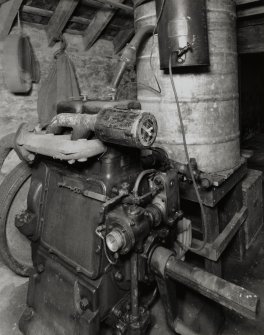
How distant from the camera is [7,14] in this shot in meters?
2.84

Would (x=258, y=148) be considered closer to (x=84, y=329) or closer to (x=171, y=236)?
(x=171, y=236)

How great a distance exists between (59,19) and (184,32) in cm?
201

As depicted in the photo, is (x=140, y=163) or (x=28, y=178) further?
(x=28, y=178)

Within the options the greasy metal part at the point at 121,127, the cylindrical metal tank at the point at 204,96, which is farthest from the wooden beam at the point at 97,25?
the greasy metal part at the point at 121,127

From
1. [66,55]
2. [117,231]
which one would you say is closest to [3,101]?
[66,55]

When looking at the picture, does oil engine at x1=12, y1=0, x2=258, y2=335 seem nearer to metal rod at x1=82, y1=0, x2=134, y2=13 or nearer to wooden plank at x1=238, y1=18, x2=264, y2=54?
metal rod at x1=82, y1=0, x2=134, y2=13

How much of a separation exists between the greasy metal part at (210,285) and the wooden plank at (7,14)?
2.71 metres

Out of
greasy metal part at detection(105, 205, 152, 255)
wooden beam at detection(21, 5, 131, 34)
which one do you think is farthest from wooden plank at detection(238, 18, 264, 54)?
greasy metal part at detection(105, 205, 152, 255)

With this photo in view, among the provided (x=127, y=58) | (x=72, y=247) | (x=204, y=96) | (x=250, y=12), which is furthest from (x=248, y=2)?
(x=72, y=247)

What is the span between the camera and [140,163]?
164 cm

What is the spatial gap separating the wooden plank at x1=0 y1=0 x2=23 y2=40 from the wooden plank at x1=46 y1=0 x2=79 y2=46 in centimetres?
48

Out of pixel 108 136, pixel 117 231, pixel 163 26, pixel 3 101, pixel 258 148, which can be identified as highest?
pixel 163 26

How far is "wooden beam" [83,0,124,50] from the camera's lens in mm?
3377

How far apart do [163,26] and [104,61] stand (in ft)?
8.08
